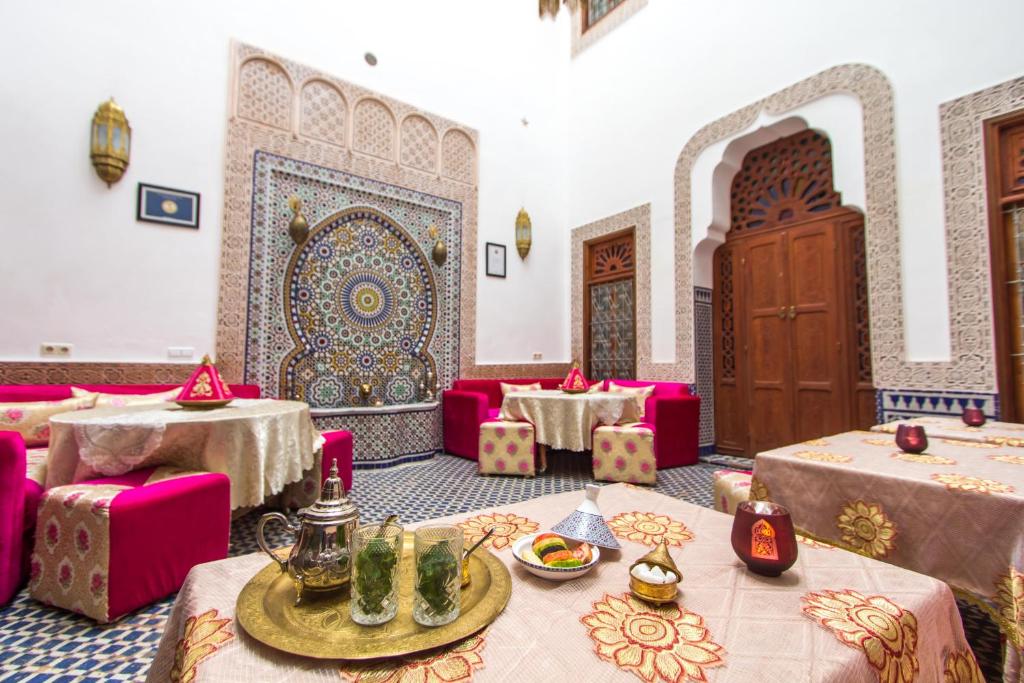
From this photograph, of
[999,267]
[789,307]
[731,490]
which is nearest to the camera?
[731,490]

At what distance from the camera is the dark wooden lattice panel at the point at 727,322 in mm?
5191

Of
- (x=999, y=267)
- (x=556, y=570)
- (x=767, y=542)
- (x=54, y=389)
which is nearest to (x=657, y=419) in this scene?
(x=999, y=267)

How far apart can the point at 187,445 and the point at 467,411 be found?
9.60 ft

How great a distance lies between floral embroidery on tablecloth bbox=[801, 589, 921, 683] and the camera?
712mm

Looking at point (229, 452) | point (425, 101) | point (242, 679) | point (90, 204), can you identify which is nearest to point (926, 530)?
point (242, 679)

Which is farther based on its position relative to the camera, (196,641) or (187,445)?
(187,445)

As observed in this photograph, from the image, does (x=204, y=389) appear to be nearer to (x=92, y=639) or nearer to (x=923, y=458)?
(x=92, y=639)

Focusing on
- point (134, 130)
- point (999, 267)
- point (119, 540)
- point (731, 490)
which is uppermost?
point (134, 130)

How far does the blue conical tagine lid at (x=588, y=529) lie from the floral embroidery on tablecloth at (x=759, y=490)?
3.40 ft

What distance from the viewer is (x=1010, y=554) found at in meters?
1.26

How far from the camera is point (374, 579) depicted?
762 millimetres

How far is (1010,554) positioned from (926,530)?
0.17 metres

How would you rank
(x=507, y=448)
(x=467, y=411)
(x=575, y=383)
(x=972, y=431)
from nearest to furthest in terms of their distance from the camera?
1. (x=972, y=431)
2. (x=507, y=448)
3. (x=575, y=383)
4. (x=467, y=411)

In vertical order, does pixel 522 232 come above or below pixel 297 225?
above
